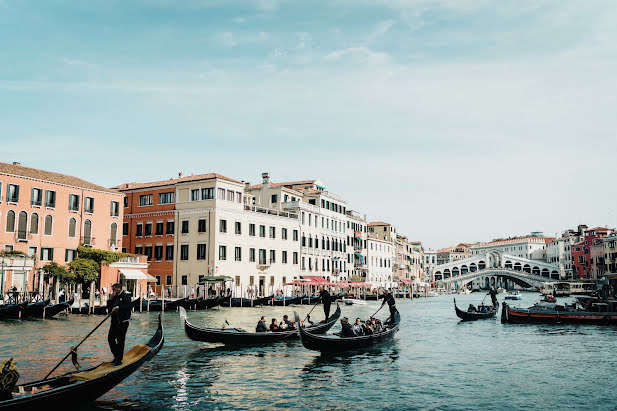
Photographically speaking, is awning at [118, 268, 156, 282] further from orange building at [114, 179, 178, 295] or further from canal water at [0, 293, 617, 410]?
canal water at [0, 293, 617, 410]

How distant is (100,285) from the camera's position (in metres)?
29.0

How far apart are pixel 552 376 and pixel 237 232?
25.0 meters

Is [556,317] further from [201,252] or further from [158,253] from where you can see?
[158,253]

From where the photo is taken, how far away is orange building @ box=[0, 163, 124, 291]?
26.6m

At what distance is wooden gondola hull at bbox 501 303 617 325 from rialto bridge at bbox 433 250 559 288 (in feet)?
189

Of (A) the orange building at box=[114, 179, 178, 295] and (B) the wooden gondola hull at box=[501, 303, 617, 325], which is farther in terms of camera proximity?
(A) the orange building at box=[114, 179, 178, 295]

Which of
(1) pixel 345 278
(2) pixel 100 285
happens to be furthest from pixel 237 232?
(1) pixel 345 278

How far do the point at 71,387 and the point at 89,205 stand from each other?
25031 mm

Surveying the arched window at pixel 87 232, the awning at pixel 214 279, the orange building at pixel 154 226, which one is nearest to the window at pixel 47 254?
the arched window at pixel 87 232

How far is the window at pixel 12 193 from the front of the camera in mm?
26719

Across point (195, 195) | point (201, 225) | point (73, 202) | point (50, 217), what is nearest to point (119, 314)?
point (50, 217)

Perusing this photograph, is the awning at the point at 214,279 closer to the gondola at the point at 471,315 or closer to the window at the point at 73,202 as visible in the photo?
the window at the point at 73,202

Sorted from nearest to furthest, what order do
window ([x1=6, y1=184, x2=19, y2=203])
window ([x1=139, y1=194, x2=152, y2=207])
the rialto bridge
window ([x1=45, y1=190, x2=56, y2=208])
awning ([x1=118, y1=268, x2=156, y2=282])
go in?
window ([x1=6, y1=184, x2=19, y2=203]) < window ([x1=45, y1=190, x2=56, y2=208]) < awning ([x1=118, y1=268, x2=156, y2=282]) < window ([x1=139, y1=194, x2=152, y2=207]) < the rialto bridge

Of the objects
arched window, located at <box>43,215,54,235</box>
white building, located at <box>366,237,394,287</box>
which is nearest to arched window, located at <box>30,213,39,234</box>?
arched window, located at <box>43,215,54,235</box>
